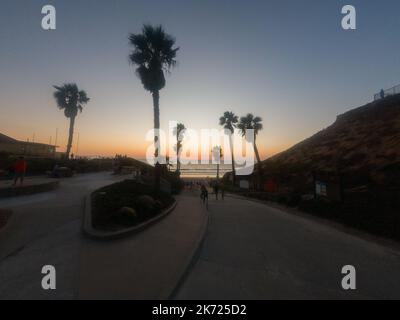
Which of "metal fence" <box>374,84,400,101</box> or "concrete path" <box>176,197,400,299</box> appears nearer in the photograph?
"concrete path" <box>176,197,400,299</box>

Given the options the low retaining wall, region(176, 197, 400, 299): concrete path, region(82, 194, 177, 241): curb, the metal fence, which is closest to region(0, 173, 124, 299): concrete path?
region(82, 194, 177, 241): curb

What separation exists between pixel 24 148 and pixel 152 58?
3352cm

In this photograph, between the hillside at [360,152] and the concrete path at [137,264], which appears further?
the hillside at [360,152]

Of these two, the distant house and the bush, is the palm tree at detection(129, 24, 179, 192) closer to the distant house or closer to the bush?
the bush

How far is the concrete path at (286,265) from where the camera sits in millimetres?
5641

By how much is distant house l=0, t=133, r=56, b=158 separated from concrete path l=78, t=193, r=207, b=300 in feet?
97.2

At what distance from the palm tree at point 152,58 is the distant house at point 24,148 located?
2251 centimetres

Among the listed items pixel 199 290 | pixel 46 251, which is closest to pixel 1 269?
pixel 46 251

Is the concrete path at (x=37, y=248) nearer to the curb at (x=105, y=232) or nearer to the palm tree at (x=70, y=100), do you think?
A: the curb at (x=105, y=232)

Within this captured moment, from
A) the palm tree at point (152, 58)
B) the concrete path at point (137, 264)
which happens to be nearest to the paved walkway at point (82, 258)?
the concrete path at point (137, 264)

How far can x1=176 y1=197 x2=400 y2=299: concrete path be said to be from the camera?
564 centimetres

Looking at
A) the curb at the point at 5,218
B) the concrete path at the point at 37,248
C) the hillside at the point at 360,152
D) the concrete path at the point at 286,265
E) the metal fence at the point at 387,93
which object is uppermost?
the metal fence at the point at 387,93

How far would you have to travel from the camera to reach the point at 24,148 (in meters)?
39.6
